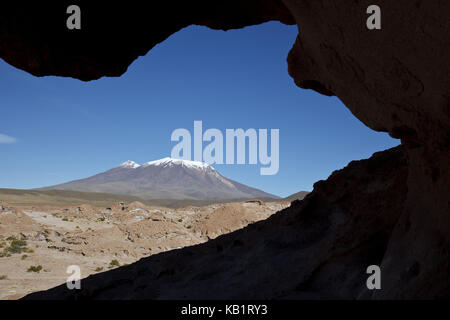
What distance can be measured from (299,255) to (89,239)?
17.0m

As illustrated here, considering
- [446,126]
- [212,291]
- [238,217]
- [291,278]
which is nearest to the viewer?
[446,126]

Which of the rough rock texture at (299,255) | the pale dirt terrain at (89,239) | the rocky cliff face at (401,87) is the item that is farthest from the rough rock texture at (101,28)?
the pale dirt terrain at (89,239)

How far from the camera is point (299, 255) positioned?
5.65 metres

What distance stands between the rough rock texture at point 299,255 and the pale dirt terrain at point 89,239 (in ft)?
20.7

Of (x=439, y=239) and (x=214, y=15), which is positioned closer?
(x=439, y=239)

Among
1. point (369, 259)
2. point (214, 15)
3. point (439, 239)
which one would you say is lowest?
point (369, 259)

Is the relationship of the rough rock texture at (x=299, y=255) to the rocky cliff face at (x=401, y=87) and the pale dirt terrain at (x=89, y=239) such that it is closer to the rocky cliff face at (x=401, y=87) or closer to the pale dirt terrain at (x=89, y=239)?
the rocky cliff face at (x=401, y=87)

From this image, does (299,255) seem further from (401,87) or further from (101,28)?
(101,28)

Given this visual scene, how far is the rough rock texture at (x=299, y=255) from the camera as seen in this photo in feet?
14.8

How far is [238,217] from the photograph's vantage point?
2262 centimetres

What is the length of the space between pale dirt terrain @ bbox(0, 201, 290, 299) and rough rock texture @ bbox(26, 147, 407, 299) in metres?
6.32
